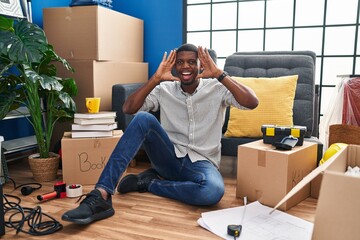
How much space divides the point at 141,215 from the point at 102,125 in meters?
0.74

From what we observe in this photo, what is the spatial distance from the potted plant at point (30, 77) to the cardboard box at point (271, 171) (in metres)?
1.23

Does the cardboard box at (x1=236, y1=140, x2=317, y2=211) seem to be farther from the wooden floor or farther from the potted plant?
the potted plant

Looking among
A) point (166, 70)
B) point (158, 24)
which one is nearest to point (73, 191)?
point (166, 70)

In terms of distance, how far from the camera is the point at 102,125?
2.24 m

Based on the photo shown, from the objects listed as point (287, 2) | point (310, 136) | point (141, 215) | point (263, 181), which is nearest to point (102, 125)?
point (141, 215)

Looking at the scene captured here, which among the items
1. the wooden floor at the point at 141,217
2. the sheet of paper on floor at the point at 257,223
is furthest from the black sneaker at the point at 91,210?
the sheet of paper on floor at the point at 257,223

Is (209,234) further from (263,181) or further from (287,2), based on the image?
(287,2)

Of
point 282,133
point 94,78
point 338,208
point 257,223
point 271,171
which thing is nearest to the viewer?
point 338,208

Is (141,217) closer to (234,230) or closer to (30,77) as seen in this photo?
(234,230)

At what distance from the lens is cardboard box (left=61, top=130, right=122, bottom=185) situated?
2.17 m

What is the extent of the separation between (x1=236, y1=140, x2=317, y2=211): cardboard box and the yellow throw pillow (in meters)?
0.30

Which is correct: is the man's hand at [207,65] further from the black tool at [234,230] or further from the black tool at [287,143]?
the black tool at [234,230]

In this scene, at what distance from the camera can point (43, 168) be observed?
7.55ft

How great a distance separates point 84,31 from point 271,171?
1816 millimetres
